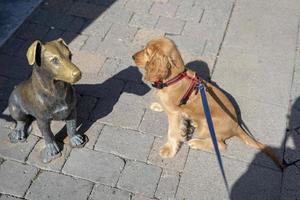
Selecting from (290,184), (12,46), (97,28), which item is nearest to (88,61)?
(97,28)

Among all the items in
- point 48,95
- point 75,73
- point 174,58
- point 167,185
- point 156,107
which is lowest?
point 167,185

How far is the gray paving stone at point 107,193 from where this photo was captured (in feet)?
14.8

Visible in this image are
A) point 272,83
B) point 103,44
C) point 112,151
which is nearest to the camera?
point 112,151

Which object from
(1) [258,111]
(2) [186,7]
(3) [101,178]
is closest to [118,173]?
(3) [101,178]

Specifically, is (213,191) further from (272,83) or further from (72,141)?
(272,83)

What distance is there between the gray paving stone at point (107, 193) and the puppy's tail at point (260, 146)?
59.9 inches

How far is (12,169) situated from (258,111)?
321 cm

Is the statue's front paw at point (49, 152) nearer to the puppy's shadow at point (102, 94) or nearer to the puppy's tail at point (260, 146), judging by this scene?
the puppy's shadow at point (102, 94)

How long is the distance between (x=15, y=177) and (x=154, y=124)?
179 centimetres

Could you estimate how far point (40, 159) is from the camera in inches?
189

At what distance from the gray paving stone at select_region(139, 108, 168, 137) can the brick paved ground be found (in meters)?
0.01

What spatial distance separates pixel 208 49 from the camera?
21.4 ft

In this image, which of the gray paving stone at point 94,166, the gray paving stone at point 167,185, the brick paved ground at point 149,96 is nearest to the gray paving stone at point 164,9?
the brick paved ground at point 149,96

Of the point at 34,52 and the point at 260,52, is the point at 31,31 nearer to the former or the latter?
the point at 34,52
